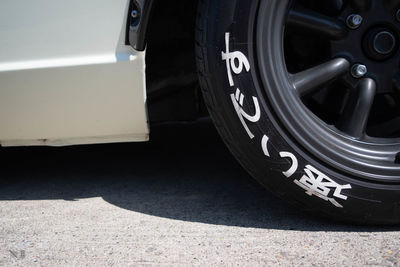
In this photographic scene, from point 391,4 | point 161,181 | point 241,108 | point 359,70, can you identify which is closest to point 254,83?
point 241,108

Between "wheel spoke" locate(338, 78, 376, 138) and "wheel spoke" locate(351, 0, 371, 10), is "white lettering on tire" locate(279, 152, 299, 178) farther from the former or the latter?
"wheel spoke" locate(351, 0, 371, 10)

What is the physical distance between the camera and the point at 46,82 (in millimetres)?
1541

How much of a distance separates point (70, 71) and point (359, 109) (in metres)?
1.04

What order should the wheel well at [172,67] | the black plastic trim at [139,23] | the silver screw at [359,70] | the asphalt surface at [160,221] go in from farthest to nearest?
the wheel well at [172,67] → the silver screw at [359,70] → the black plastic trim at [139,23] → the asphalt surface at [160,221]

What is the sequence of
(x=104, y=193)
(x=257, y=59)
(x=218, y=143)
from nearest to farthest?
(x=257, y=59) → (x=104, y=193) → (x=218, y=143)

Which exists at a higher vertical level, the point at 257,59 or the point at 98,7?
the point at 98,7

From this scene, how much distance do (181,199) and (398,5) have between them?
110cm

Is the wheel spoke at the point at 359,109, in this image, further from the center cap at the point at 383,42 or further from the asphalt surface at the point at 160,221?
the asphalt surface at the point at 160,221

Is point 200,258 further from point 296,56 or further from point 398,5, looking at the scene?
point 398,5

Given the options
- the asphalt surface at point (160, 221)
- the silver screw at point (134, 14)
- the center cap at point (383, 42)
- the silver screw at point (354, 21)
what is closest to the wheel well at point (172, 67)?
the silver screw at point (134, 14)

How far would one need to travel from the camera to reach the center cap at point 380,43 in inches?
59.7

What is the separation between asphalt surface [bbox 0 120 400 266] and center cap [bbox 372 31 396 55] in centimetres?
63

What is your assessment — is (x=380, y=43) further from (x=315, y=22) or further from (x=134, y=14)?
(x=134, y=14)

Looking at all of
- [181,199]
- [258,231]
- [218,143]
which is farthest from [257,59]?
[218,143]
